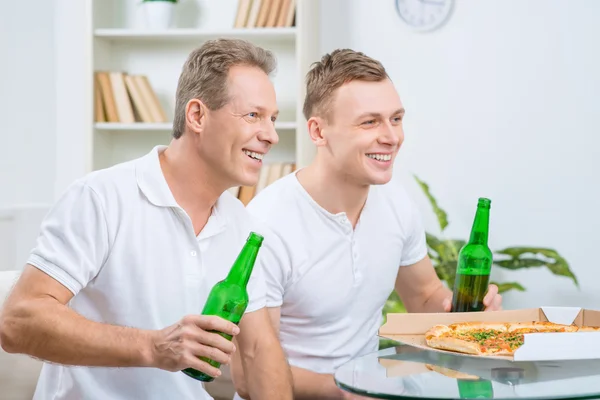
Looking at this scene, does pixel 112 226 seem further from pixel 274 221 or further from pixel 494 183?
pixel 494 183

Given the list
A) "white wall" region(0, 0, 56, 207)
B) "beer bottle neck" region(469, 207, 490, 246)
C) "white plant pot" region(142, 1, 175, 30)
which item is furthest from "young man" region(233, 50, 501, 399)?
"white wall" region(0, 0, 56, 207)

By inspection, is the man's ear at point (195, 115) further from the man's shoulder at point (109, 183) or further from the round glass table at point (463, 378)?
the round glass table at point (463, 378)

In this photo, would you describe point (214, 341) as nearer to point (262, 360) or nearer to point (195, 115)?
point (262, 360)

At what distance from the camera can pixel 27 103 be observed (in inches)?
180

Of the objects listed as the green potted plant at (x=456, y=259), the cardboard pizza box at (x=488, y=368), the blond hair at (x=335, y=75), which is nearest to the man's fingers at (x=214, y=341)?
the cardboard pizza box at (x=488, y=368)

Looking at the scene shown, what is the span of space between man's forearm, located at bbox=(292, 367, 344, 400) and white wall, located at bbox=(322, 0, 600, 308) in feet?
8.43

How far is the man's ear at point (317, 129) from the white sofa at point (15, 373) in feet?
2.60

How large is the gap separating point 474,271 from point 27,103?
3261mm

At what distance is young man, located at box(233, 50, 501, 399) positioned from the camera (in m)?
2.09

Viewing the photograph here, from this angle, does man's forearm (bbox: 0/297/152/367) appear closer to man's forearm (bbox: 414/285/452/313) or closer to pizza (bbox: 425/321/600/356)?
pizza (bbox: 425/321/600/356)

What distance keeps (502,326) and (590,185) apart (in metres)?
2.76

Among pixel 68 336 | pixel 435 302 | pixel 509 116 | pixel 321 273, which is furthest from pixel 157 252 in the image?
pixel 509 116

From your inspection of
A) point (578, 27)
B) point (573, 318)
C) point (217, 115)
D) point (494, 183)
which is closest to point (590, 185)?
point (494, 183)

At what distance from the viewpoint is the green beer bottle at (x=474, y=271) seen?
6.25ft
